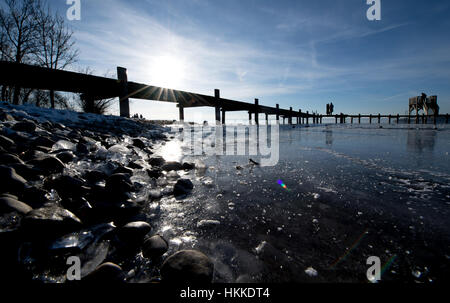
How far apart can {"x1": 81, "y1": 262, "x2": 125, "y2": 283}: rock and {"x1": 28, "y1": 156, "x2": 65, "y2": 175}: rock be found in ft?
5.25

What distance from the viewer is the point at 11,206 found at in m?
1.07

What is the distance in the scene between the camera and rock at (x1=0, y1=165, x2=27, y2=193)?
4.39ft

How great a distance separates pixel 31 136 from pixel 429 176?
5.70 m

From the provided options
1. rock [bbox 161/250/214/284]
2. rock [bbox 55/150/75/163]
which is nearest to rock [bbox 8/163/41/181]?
rock [bbox 55/150/75/163]

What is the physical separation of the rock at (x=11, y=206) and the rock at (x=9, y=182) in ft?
1.04

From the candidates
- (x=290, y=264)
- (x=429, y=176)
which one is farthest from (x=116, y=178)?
(x=429, y=176)

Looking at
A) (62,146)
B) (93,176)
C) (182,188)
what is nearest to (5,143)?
(62,146)

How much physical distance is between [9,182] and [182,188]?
1376 mm

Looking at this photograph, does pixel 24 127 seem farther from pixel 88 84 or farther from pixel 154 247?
pixel 88 84

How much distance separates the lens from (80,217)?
129 cm

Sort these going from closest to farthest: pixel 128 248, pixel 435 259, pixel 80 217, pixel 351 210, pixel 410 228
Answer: pixel 435 259, pixel 128 248, pixel 410 228, pixel 80 217, pixel 351 210
